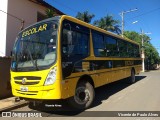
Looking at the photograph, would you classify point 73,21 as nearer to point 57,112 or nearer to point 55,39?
point 55,39

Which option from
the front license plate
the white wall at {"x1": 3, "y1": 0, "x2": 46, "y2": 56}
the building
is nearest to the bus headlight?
the front license plate

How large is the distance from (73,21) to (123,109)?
348 centimetres

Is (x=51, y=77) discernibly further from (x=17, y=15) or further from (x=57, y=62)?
(x=17, y=15)

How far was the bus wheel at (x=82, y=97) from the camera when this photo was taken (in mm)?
7300

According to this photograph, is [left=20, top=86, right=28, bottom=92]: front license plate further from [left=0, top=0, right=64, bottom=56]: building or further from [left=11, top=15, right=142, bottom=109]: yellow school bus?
[left=0, top=0, right=64, bottom=56]: building

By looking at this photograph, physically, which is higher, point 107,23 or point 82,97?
point 107,23

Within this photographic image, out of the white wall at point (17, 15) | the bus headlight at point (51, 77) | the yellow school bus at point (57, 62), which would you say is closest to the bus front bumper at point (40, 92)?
the yellow school bus at point (57, 62)

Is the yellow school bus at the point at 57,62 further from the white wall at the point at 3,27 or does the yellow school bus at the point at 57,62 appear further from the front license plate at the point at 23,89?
the white wall at the point at 3,27

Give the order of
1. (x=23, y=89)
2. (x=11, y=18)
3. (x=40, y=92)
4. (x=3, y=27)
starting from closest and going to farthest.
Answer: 1. (x=40, y=92)
2. (x=23, y=89)
3. (x=3, y=27)
4. (x=11, y=18)

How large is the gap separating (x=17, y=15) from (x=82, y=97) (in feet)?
26.0

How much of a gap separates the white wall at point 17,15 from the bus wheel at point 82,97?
21.9ft

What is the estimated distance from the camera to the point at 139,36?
5400 centimetres

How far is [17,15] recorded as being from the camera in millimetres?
13266

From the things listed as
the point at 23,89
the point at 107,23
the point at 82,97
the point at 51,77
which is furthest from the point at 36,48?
the point at 107,23
